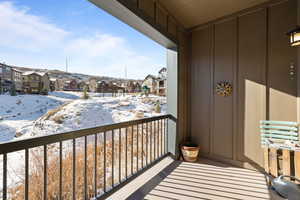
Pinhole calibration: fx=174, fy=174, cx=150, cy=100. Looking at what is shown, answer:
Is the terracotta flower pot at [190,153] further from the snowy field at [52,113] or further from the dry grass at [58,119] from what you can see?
the dry grass at [58,119]

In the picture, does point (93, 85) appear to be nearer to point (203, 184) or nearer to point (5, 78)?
point (5, 78)

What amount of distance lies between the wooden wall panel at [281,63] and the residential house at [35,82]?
326 cm

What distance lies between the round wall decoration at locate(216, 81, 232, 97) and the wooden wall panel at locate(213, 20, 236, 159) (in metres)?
0.06

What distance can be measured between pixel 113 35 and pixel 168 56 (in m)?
1.14

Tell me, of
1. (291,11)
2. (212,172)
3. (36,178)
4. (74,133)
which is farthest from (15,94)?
(291,11)

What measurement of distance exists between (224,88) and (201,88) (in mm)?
467

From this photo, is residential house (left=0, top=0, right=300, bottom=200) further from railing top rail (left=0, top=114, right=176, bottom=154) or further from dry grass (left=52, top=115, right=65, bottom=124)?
dry grass (left=52, top=115, right=65, bottom=124)

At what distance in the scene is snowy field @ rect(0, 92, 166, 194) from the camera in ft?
4.85

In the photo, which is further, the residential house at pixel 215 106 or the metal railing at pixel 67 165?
the residential house at pixel 215 106

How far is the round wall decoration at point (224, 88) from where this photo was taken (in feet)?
10.8

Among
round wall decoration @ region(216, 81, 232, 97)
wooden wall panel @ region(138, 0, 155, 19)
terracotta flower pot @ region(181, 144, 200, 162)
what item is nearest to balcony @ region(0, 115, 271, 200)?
terracotta flower pot @ region(181, 144, 200, 162)

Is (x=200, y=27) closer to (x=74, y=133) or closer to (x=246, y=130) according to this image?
(x=246, y=130)

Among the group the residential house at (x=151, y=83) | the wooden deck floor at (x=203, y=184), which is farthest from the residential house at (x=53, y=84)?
the residential house at (x=151, y=83)

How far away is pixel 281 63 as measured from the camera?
9.15 feet
